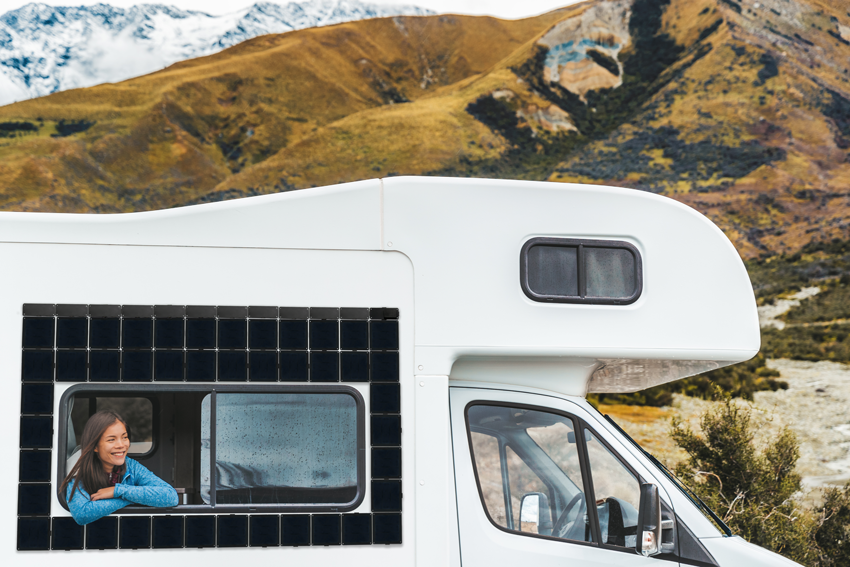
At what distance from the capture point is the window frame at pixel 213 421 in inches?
116

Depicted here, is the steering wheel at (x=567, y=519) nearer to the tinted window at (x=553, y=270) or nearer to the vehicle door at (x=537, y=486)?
the vehicle door at (x=537, y=486)

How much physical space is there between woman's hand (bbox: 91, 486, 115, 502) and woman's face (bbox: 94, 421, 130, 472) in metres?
0.09

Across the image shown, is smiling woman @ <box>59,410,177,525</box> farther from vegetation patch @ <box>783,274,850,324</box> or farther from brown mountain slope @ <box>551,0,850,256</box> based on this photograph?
brown mountain slope @ <box>551,0,850,256</box>

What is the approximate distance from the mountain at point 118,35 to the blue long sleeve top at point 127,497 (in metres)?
82.8

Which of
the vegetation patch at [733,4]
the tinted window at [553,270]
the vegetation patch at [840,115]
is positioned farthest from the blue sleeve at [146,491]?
the vegetation patch at [733,4]

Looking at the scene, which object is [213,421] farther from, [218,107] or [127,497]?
[218,107]

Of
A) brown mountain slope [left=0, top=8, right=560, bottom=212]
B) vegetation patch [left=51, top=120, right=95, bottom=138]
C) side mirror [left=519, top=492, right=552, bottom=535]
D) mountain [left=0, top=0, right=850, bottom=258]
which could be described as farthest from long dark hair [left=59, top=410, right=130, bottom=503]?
vegetation patch [left=51, top=120, right=95, bottom=138]

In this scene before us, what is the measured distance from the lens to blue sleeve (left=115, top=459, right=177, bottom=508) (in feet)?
9.70

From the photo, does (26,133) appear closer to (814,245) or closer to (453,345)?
(814,245)

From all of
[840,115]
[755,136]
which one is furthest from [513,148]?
[840,115]

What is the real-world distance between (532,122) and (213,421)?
60339 millimetres

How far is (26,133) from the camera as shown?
59.5 meters

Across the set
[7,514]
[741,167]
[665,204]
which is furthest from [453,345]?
[741,167]

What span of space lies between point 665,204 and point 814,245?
1776 inches
